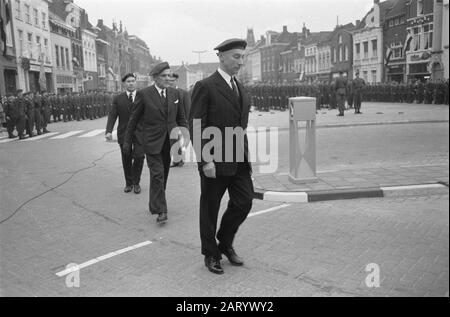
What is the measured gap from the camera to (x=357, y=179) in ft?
24.0

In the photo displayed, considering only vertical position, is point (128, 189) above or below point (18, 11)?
below

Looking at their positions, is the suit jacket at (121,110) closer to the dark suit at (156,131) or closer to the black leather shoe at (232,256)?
the dark suit at (156,131)

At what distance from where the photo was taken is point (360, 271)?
3904 mm

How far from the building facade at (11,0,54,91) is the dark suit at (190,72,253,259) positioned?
105ft

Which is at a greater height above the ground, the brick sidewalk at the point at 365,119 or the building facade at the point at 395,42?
the building facade at the point at 395,42

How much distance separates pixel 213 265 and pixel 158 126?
7.63 feet

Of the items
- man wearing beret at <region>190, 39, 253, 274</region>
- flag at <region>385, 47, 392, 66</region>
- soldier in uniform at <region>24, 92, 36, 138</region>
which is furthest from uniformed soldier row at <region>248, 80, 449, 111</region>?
man wearing beret at <region>190, 39, 253, 274</region>

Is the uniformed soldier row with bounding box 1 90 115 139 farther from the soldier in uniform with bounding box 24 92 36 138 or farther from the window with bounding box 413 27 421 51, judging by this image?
the window with bounding box 413 27 421 51

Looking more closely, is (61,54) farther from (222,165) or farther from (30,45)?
(222,165)

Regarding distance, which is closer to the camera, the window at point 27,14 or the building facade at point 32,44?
the building facade at point 32,44

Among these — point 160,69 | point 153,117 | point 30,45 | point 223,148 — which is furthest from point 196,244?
point 30,45

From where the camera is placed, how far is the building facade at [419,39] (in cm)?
3825

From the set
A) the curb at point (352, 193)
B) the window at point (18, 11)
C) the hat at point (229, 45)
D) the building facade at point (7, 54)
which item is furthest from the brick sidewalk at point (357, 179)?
the window at point (18, 11)
